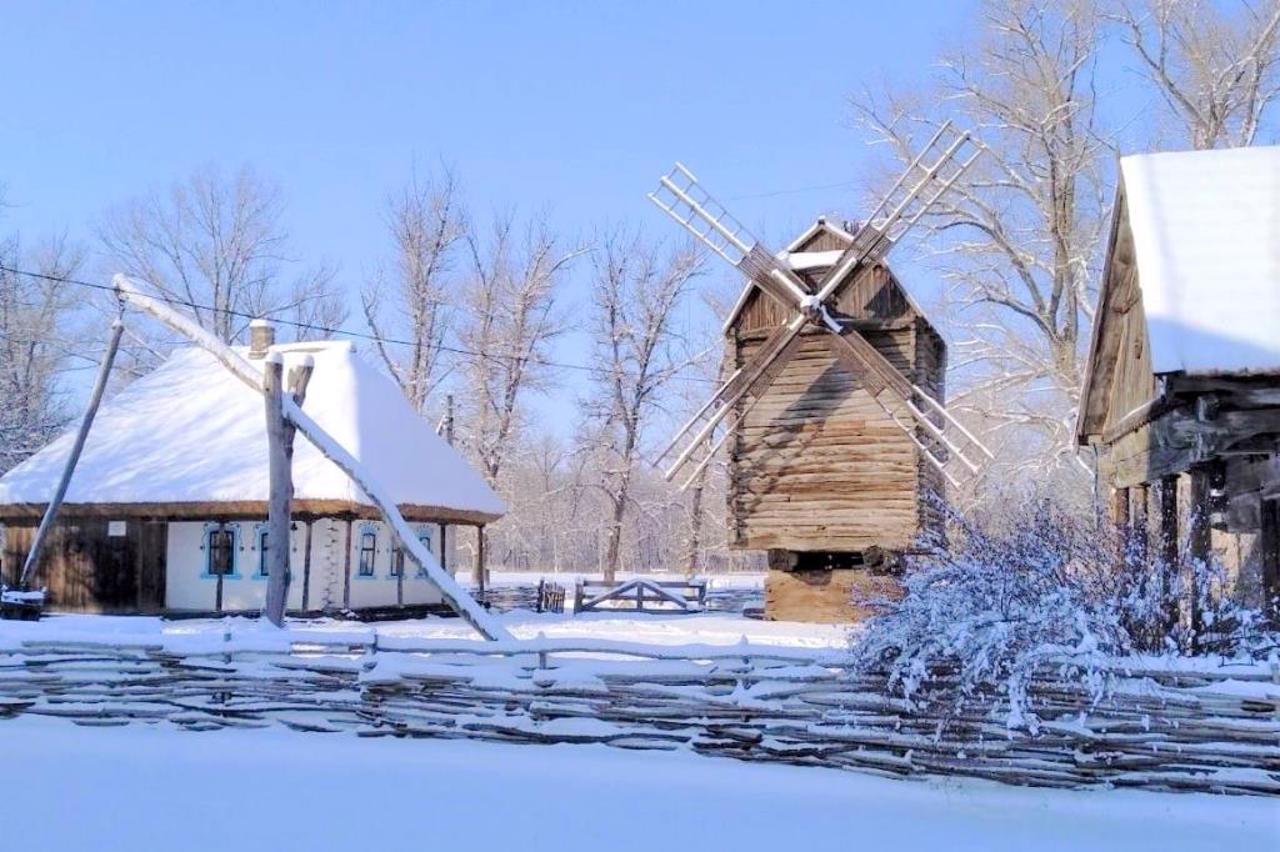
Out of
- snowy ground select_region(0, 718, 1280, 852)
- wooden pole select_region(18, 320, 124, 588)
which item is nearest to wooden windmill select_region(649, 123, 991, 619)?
wooden pole select_region(18, 320, 124, 588)

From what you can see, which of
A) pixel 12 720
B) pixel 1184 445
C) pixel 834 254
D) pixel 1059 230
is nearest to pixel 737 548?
pixel 834 254

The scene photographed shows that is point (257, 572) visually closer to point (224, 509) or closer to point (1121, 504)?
point (224, 509)

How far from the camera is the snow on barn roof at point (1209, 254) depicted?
980cm

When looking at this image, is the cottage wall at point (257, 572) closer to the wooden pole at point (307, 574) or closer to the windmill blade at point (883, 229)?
the wooden pole at point (307, 574)

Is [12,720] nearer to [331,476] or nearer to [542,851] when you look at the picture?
[542,851]

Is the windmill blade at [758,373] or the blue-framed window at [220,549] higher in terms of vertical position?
the windmill blade at [758,373]

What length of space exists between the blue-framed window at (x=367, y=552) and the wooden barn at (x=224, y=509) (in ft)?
0.11

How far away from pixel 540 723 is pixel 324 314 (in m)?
38.2

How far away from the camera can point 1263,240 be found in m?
11.0

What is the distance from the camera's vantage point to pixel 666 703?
860 cm

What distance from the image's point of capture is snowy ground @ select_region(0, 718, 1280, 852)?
6613mm

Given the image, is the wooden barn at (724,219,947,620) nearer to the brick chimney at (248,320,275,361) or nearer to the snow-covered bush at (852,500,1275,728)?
the brick chimney at (248,320,275,361)

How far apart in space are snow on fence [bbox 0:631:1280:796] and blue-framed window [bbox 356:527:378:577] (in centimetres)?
1353

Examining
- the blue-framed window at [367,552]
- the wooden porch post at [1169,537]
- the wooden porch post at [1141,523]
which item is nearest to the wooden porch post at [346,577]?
the blue-framed window at [367,552]
